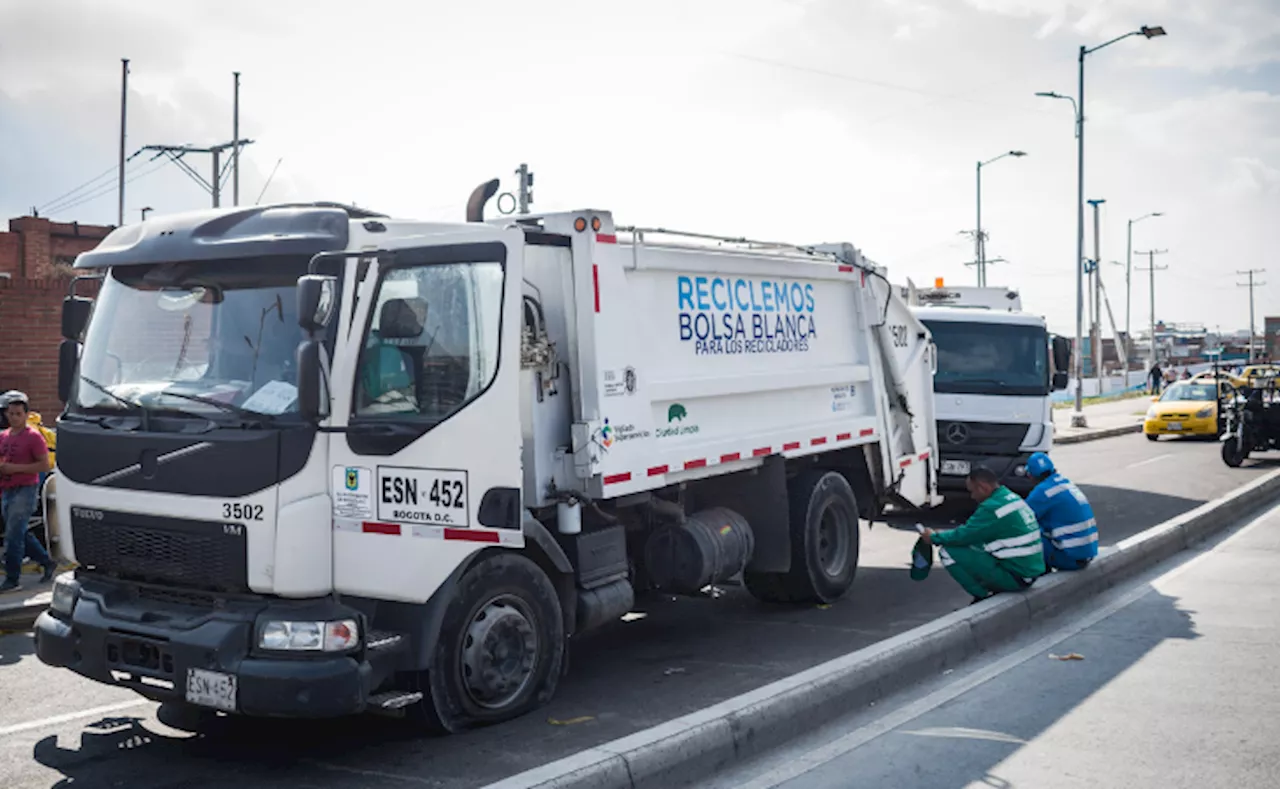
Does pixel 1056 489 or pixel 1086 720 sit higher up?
pixel 1056 489

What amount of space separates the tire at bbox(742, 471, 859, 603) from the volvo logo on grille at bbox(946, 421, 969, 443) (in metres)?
5.22

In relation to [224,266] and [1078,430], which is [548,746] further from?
[1078,430]

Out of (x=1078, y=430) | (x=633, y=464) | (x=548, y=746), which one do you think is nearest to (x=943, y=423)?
(x=633, y=464)

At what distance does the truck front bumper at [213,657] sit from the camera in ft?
17.4

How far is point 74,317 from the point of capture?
639 cm

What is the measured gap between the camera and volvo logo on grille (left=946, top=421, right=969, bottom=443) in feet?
48.1

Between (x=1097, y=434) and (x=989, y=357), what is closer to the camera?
(x=989, y=357)

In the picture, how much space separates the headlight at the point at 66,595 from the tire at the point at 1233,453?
63.2ft

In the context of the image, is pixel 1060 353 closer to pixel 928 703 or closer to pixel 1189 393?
pixel 928 703

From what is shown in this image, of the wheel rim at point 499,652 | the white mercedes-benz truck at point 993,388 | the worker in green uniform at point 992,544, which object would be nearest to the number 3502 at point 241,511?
the wheel rim at point 499,652

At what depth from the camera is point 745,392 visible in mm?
8297

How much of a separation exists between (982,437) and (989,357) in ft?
3.26

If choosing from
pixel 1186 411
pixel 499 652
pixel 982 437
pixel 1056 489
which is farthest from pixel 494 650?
pixel 1186 411

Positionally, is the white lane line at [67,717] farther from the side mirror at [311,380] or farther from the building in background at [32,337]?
the building in background at [32,337]
